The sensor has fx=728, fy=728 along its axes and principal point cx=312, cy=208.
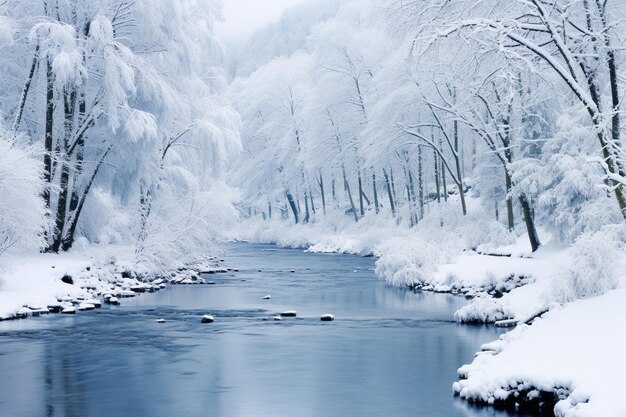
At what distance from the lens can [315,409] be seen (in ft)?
33.8

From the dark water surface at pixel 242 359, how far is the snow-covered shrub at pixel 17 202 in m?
2.06

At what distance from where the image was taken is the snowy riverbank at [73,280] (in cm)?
1867

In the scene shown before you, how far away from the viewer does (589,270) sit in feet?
41.5

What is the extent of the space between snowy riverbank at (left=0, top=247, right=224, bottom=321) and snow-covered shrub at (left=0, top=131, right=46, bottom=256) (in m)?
0.91

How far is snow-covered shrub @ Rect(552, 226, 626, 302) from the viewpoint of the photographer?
12.6m

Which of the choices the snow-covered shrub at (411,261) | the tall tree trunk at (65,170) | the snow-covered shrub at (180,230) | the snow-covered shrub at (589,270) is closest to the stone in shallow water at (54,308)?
the tall tree trunk at (65,170)

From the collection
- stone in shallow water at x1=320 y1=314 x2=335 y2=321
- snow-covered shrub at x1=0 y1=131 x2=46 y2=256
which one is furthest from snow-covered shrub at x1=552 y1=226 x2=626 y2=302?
snow-covered shrub at x1=0 y1=131 x2=46 y2=256

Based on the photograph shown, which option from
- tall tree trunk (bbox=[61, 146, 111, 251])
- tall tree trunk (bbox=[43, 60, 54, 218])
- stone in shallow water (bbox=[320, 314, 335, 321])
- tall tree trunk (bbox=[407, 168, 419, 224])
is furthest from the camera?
tall tree trunk (bbox=[407, 168, 419, 224])

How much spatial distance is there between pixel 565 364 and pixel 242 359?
6074 mm

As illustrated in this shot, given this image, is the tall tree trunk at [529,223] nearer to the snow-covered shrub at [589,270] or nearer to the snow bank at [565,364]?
the snow-covered shrub at [589,270]

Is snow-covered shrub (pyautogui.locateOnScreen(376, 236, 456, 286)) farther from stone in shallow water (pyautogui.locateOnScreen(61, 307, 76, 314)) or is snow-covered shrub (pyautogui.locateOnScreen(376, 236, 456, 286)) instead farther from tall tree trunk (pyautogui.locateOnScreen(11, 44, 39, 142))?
tall tree trunk (pyautogui.locateOnScreen(11, 44, 39, 142))

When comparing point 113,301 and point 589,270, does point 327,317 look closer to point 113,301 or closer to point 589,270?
point 113,301

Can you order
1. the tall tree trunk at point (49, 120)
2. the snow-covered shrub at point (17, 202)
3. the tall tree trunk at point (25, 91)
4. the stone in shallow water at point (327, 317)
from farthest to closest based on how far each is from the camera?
1. the tall tree trunk at point (49, 120)
2. the tall tree trunk at point (25, 91)
3. the stone in shallow water at point (327, 317)
4. the snow-covered shrub at point (17, 202)

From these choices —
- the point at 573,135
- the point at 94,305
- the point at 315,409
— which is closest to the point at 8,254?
the point at 94,305
